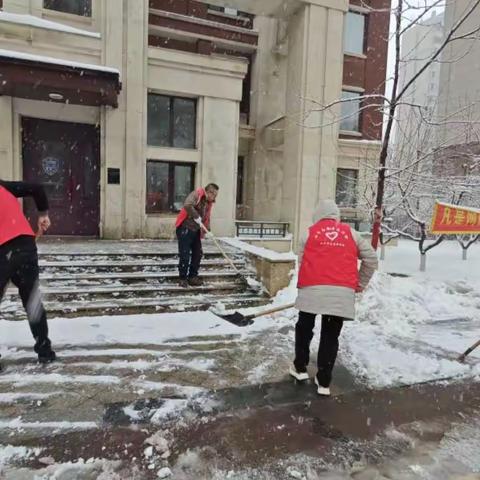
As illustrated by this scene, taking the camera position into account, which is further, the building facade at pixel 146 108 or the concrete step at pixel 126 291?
the building facade at pixel 146 108

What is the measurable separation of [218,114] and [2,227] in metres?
8.59

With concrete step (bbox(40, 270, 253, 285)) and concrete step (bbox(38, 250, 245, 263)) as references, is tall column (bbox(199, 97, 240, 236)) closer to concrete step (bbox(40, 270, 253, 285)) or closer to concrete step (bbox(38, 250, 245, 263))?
concrete step (bbox(38, 250, 245, 263))

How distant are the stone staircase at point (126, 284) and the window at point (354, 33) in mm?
12213

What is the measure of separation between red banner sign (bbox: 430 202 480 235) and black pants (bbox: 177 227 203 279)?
3.50m

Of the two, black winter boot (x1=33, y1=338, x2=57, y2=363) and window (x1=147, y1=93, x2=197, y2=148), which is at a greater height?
window (x1=147, y1=93, x2=197, y2=148)

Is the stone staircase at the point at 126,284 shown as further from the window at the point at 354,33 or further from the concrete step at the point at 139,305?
the window at the point at 354,33

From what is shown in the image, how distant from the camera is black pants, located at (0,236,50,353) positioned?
3.64 meters

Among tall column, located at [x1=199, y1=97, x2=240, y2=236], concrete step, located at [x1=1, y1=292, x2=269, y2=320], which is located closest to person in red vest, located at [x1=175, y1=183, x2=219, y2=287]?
concrete step, located at [x1=1, y1=292, x2=269, y2=320]

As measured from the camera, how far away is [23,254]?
371 cm

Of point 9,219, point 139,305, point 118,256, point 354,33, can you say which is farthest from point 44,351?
point 354,33

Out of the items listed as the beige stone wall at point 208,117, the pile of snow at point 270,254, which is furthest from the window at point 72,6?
the pile of snow at point 270,254

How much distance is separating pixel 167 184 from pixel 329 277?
861 cm

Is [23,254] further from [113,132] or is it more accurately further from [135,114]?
[135,114]

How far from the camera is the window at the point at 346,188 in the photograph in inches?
560
